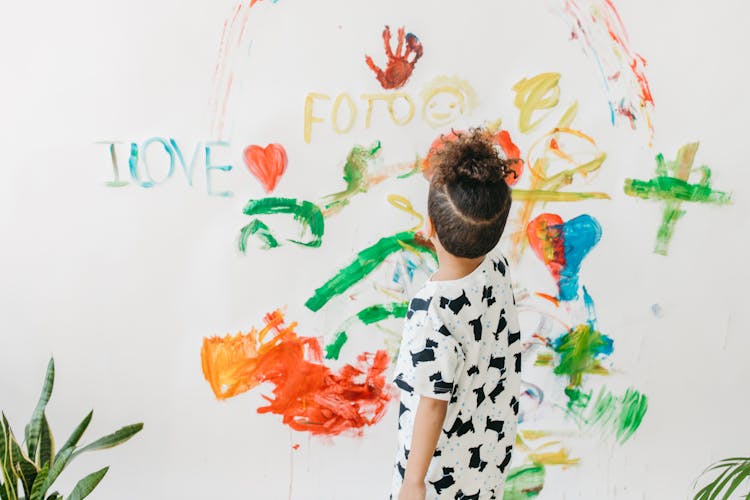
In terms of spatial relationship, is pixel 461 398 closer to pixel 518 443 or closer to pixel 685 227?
pixel 518 443

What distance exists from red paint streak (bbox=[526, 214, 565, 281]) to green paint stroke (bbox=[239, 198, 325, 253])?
0.56 m

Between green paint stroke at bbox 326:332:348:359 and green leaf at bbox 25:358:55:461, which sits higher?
green paint stroke at bbox 326:332:348:359

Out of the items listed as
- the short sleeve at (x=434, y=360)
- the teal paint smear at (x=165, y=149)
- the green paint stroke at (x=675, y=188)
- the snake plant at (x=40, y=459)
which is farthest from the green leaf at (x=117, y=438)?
the green paint stroke at (x=675, y=188)

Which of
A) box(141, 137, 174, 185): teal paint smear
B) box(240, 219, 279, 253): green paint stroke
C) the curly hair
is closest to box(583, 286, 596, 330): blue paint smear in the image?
the curly hair

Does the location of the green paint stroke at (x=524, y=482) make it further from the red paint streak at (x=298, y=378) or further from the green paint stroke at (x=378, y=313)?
the green paint stroke at (x=378, y=313)

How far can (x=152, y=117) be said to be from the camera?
1709mm

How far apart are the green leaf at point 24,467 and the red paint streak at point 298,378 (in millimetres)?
456

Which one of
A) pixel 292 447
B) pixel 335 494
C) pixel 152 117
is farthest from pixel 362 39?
pixel 335 494

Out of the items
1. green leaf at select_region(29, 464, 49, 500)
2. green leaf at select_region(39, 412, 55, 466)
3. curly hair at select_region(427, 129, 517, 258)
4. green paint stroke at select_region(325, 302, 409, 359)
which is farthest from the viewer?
green paint stroke at select_region(325, 302, 409, 359)

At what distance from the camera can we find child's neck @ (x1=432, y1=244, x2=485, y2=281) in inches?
49.5

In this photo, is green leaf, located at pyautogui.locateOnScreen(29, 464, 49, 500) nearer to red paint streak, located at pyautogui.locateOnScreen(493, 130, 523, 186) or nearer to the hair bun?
the hair bun

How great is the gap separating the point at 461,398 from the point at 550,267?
2.08 ft

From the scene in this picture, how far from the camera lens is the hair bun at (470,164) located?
120cm

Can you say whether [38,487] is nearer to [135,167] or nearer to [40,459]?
[40,459]
